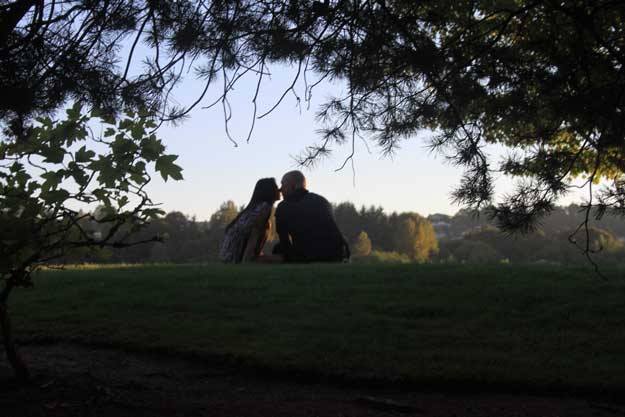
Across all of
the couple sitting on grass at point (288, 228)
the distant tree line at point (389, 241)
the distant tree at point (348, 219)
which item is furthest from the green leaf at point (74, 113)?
the distant tree at point (348, 219)

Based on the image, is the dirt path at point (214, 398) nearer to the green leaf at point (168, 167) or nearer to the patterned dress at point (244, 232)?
the green leaf at point (168, 167)

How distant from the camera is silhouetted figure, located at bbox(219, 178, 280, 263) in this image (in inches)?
523

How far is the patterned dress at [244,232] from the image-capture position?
13.3 metres

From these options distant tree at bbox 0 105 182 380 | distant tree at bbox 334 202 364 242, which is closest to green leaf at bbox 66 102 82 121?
distant tree at bbox 0 105 182 380

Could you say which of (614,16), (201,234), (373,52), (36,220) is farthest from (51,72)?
(201,234)

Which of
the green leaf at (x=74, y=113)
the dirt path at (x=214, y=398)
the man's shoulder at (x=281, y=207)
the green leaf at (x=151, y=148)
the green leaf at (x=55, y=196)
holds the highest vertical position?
the man's shoulder at (x=281, y=207)

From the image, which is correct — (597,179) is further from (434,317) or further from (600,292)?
(434,317)

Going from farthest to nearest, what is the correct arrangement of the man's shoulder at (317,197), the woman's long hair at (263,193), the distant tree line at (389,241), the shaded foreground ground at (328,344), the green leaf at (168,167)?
1. the distant tree line at (389,241)
2. the man's shoulder at (317,197)
3. the woman's long hair at (263,193)
4. the shaded foreground ground at (328,344)
5. the green leaf at (168,167)

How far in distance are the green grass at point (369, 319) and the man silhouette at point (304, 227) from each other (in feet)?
9.31

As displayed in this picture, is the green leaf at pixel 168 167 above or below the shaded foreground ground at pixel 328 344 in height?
above

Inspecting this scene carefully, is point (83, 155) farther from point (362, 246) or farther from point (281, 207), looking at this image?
point (362, 246)

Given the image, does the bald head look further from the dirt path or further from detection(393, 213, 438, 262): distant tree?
detection(393, 213, 438, 262): distant tree

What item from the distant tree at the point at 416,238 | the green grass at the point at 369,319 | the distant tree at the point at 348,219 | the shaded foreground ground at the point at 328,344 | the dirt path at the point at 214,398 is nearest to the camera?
the dirt path at the point at 214,398

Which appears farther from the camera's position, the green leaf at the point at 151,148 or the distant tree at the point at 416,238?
the distant tree at the point at 416,238
